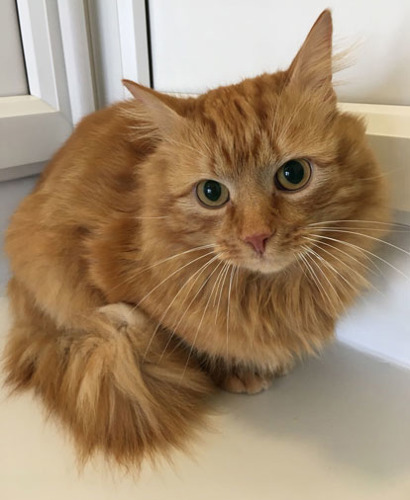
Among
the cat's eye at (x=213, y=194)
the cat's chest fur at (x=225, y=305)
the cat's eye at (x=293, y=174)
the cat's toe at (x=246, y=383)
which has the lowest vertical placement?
the cat's toe at (x=246, y=383)

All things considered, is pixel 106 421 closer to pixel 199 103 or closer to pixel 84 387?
pixel 84 387

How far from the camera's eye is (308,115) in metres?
0.85

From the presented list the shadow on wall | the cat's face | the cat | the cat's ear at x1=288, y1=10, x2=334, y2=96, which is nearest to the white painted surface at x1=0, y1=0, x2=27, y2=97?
the shadow on wall

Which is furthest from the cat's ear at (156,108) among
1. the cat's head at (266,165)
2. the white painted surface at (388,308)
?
the white painted surface at (388,308)

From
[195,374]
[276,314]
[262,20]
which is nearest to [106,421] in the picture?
[195,374]

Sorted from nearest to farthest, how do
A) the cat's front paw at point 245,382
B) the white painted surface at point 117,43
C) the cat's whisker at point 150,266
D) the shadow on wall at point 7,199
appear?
the cat's whisker at point 150,266 < the cat's front paw at point 245,382 < the white painted surface at point 117,43 < the shadow on wall at point 7,199

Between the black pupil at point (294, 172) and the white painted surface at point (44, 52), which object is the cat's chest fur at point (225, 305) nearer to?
the black pupil at point (294, 172)

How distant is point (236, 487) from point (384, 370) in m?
0.45

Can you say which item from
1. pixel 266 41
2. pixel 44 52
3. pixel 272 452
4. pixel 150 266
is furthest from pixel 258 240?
pixel 44 52

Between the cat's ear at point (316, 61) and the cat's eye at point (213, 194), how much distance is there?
22 cm

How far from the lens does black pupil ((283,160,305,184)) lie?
82cm

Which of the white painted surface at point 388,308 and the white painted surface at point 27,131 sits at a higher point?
the white painted surface at point 27,131

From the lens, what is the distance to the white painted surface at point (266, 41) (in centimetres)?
98

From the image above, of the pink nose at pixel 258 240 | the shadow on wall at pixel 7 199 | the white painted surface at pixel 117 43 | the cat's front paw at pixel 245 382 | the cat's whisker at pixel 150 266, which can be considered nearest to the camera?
the pink nose at pixel 258 240
